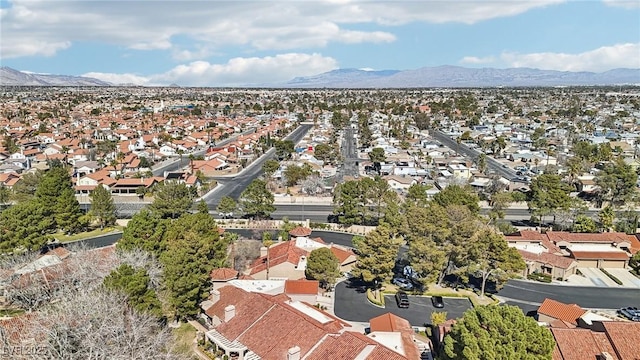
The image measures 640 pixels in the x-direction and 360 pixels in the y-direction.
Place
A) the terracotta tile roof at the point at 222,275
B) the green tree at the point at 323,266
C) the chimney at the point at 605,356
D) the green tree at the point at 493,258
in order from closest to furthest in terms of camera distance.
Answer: the chimney at the point at 605,356
the terracotta tile roof at the point at 222,275
the green tree at the point at 323,266
the green tree at the point at 493,258

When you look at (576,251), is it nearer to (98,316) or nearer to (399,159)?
(98,316)

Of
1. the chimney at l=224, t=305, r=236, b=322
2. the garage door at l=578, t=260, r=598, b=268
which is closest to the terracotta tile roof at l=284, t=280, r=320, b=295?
the chimney at l=224, t=305, r=236, b=322

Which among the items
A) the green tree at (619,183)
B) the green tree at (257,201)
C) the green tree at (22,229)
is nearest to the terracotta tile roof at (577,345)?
the green tree at (257,201)

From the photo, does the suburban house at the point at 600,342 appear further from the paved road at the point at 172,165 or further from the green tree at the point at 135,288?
the paved road at the point at 172,165

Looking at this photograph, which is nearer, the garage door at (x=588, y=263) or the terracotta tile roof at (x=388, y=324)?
the terracotta tile roof at (x=388, y=324)

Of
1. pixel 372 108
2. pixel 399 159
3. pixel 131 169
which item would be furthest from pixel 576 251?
pixel 372 108

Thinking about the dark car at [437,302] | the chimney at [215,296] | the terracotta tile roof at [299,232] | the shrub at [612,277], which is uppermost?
the chimney at [215,296]

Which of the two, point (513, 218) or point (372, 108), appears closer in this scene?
point (513, 218)
